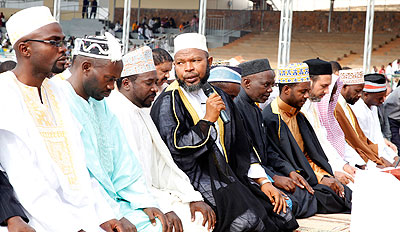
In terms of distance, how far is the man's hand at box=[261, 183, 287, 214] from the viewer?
4955 millimetres

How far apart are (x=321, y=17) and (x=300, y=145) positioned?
85.5 feet

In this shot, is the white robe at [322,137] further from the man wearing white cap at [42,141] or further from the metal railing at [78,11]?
the metal railing at [78,11]

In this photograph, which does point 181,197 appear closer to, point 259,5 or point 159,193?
point 159,193

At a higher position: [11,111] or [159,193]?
[11,111]

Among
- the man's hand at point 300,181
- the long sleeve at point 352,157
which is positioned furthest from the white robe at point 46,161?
the long sleeve at point 352,157

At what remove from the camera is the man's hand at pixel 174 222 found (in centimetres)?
395

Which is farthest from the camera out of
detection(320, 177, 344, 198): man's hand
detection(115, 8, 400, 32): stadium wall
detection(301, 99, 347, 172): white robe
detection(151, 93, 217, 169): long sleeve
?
detection(115, 8, 400, 32): stadium wall

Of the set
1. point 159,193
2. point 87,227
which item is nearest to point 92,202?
point 87,227

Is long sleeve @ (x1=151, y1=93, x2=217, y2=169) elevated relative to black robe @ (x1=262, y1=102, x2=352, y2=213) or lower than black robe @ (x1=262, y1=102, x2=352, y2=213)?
elevated

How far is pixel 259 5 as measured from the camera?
3281 centimetres

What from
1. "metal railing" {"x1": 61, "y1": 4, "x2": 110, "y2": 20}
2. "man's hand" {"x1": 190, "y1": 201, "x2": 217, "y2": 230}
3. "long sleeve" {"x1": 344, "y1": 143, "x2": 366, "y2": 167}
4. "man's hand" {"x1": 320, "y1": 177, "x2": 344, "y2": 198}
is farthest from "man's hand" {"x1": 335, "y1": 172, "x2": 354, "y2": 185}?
"metal railing" {"x1": 61, "y1": 4, "x2": 110, "y2": 20}

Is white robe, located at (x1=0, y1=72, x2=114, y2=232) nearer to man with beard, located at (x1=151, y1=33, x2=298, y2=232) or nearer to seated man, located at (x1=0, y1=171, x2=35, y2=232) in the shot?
seated man, located at (x1=0, y1=171, x2=35, y2=232)

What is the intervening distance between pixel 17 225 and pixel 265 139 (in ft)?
10.3

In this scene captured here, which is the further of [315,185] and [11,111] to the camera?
[315,185]
